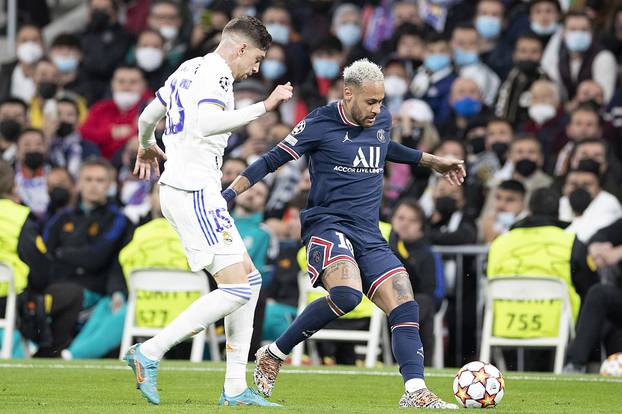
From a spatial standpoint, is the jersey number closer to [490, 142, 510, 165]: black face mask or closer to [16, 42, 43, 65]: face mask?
[490, 142, 510, 165]: black face mask

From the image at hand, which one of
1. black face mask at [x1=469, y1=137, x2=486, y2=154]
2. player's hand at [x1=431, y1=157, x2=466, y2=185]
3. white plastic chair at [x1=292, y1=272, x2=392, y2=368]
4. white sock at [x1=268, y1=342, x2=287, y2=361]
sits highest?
player's hand at [x1=431, y1=157, x2=466, y2=185]

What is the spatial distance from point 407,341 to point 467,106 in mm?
8649

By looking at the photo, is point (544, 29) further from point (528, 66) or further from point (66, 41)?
point (66, 41)

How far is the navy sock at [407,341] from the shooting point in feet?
27.9

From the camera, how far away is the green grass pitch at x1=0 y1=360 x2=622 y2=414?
334 inches

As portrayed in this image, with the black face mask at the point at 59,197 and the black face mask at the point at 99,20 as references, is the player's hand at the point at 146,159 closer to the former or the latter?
the black face mask at the point at 59,197

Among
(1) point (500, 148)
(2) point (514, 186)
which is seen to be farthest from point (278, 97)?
(1) point (500, 148)

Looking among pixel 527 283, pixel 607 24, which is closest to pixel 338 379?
pixel 527 283

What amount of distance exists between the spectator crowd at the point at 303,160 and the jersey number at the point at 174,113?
484 centimetres

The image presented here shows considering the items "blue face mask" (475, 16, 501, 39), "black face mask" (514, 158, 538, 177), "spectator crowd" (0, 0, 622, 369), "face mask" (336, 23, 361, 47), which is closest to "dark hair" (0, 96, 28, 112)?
"spectator crowd" (0, 0, 622, 369)

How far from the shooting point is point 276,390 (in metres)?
10.2

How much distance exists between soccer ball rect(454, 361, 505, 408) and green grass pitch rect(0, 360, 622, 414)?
5.2 inches

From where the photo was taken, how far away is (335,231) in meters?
9.20

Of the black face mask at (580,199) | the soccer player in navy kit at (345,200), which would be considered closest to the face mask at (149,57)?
the black face mask at (580,199)
